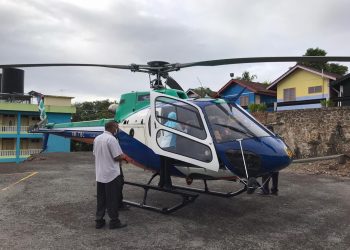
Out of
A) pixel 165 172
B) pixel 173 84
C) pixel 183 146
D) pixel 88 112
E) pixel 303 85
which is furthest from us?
pixel 88 112

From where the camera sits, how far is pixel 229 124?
594 cm

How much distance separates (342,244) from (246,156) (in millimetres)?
1756

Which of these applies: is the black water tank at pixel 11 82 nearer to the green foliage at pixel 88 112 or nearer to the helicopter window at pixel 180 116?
the green foliage at pixel 88 112

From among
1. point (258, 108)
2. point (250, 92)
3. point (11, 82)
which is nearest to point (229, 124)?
point (258, 108)

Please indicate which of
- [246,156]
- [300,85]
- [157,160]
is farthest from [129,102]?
[300,85]

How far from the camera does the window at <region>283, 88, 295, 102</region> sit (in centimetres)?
2744

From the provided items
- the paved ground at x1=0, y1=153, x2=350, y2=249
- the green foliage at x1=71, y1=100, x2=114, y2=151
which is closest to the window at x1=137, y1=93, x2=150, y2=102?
the paved ground at x1=0, y1=153, x2=350, y2=249

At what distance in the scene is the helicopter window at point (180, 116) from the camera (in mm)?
5965

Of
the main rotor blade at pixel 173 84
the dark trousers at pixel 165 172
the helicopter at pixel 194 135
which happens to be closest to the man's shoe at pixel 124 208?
the helicopter at pixel 194 135

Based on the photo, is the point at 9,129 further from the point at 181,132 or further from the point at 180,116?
the point at 181,132

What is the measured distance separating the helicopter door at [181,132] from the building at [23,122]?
32.9 metres

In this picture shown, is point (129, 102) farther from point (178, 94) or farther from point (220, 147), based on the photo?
point (220, 147)

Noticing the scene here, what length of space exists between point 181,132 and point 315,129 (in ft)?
37.5

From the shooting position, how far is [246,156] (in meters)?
5.52
